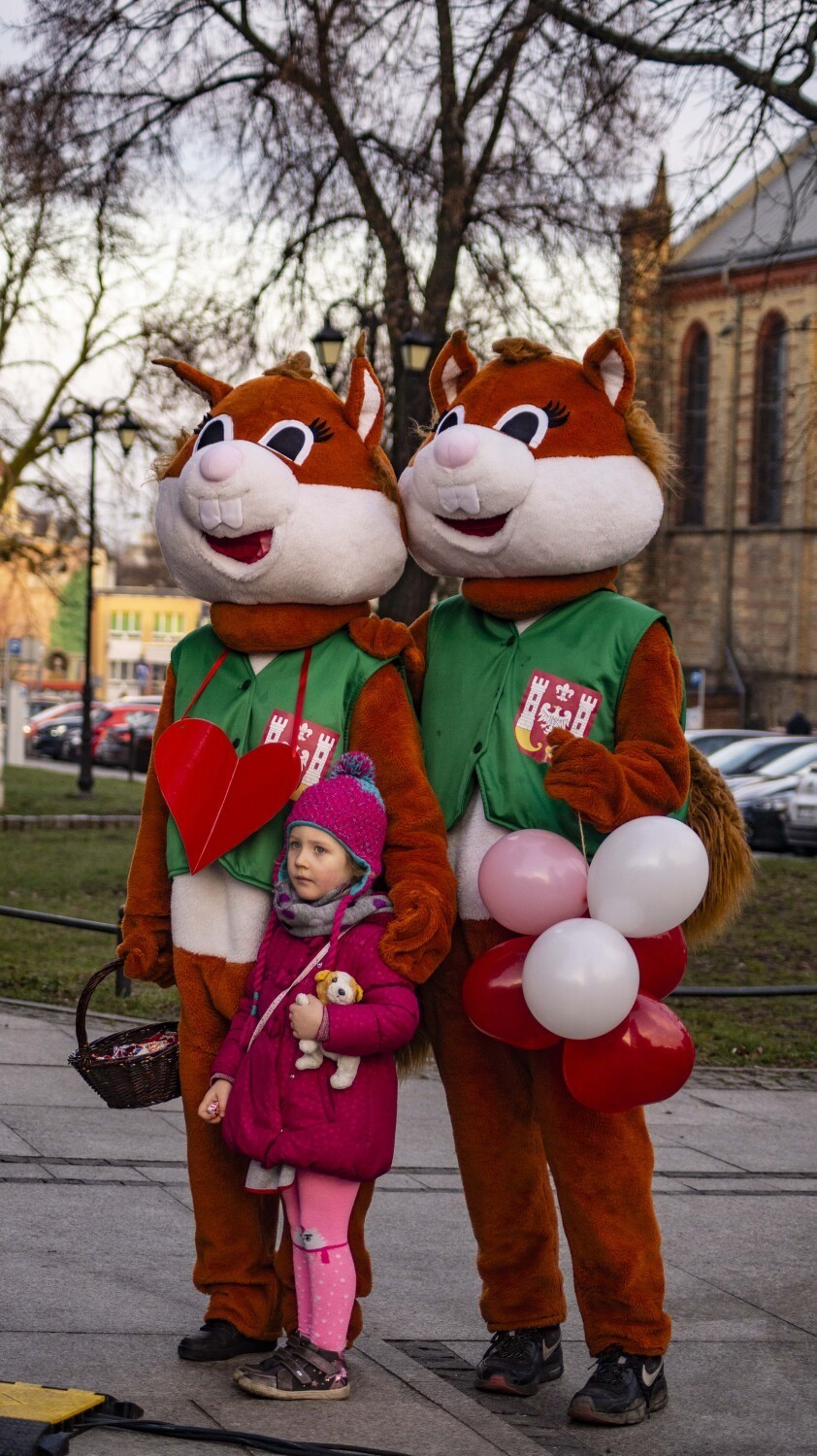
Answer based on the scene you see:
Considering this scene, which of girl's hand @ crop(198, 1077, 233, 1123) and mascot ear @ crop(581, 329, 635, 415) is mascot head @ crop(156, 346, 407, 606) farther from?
girl's hand @ crop(198, 1077, 233, 1123)

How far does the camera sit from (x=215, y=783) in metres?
4.38

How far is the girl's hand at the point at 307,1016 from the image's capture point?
3930 millimetres

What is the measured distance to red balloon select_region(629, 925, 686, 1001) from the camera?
167 inches

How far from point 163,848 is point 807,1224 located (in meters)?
2.67

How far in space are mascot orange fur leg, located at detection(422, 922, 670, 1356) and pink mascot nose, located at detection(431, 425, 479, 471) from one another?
3.69 feet

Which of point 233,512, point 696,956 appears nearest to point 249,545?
point 233,512

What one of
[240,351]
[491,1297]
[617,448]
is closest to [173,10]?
[240,351]

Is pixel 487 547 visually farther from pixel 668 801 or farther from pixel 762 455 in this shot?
pixel 762 455

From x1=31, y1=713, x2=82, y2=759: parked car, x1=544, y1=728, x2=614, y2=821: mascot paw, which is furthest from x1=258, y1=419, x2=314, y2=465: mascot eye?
x1=31, y1=713, x2=82, y2=759: parked car

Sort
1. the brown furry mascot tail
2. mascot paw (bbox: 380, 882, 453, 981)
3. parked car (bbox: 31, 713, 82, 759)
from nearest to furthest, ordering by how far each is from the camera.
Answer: mascot paw (bbox: 380, 882, 453, 981) < the brown furry mascot tail < parked car (bbox: 31, 713, 82, 759)

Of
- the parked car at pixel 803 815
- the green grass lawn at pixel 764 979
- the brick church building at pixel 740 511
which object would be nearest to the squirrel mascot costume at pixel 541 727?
the green grass lawn at pixel 764 979

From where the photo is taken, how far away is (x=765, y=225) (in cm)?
4878

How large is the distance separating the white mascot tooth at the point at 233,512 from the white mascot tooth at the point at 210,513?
0.02 meters

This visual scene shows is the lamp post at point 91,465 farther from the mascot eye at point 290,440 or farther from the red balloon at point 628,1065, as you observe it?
the red balloon at point 628,1065
